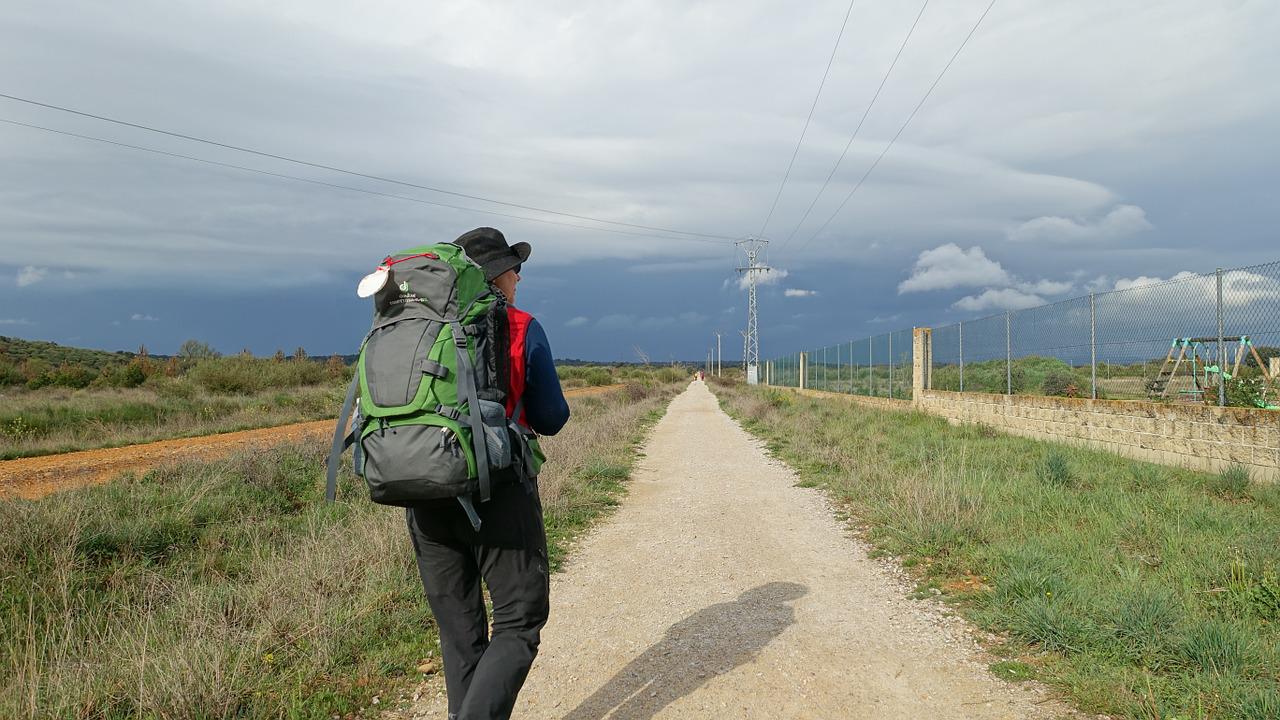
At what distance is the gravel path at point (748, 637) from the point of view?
3566 millimetres

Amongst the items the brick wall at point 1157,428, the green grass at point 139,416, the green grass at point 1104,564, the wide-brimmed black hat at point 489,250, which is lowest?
the green grass at point 139,416

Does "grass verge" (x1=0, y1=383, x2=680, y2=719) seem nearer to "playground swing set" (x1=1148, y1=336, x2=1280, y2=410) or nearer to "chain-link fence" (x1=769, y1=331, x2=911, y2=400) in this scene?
"playground swing set" (x1=1148, y1=336, x2=1280, y2=410)

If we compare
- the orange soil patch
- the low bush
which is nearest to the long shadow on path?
the orange soil patch

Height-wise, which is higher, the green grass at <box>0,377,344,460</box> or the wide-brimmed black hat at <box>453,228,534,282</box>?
the wide-brimmed black hat at <box>453,228,534,282</box>

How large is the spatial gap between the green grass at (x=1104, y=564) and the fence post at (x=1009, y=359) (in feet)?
17.0

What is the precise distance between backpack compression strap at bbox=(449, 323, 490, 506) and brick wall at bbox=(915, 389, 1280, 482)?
9540 millimetres

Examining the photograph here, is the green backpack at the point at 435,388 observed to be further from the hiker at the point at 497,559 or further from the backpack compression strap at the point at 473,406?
the hiker at the point at 497,559

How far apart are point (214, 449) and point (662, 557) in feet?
32.7

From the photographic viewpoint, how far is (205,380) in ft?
98.7

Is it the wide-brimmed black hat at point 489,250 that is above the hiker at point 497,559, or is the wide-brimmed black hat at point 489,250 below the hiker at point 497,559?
above

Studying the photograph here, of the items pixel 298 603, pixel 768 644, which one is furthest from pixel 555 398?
pixel 298 603

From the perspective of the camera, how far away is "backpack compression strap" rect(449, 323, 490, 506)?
2400 millimetres

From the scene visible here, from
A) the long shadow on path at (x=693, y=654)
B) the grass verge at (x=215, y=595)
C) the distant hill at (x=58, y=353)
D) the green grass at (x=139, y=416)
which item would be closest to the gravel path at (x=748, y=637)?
the long shadow on path at (x=693, y=654)

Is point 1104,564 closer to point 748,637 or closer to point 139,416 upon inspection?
point 748,637
